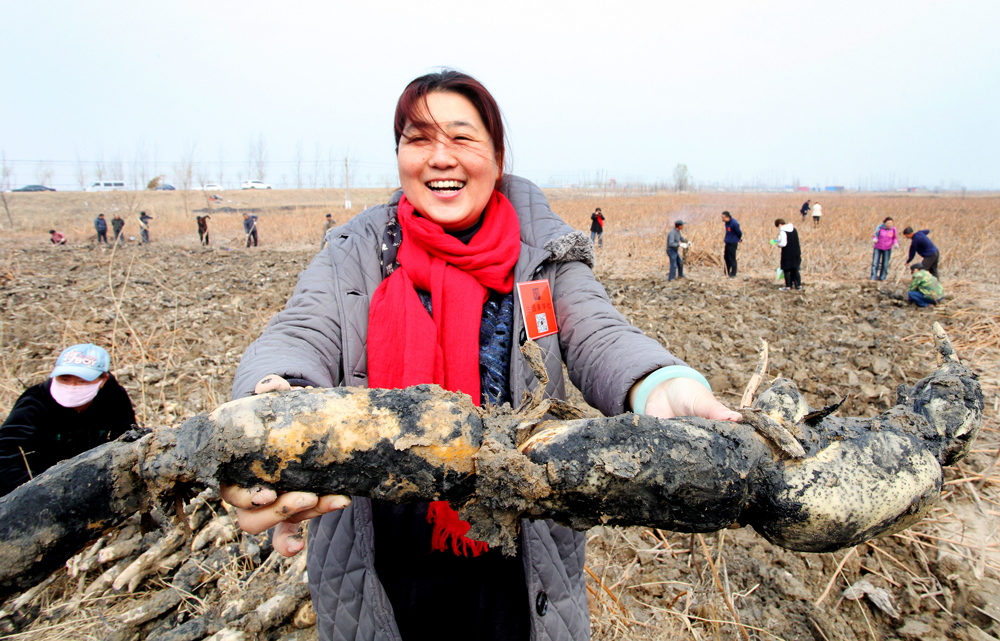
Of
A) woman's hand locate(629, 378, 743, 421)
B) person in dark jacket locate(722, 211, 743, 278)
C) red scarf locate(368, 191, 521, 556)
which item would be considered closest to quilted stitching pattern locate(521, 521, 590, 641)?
red scarf locate(368, 191, 521, 556)

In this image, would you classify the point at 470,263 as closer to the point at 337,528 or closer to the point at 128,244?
the point at 337,528

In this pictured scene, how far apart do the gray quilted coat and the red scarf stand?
6 cm

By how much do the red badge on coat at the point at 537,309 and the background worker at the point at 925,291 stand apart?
9.08m

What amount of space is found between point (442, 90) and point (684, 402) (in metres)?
1.11

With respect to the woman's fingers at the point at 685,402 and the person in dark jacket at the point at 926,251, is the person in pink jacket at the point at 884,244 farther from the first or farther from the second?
the woman's fingers at the point at 685,402

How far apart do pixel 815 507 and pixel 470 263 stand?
1.05 m

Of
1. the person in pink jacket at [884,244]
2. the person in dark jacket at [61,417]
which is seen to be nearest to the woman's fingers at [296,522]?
the person in dark jacket at [61,417]

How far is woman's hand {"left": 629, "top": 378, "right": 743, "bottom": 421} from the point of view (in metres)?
1.17

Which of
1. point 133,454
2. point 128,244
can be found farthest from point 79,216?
point 133,454

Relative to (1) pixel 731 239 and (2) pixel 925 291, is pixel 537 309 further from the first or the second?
(1) pixel 731 239

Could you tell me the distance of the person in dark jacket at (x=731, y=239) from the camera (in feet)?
37.0

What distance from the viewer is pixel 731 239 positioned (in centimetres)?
1135

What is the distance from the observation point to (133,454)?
1.07m

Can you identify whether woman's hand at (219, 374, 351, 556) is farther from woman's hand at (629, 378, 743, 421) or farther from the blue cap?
the blue cap
